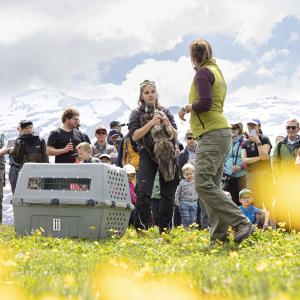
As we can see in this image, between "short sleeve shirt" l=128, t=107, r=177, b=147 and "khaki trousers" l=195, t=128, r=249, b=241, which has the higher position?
"short sleeve shirt" l=128, t=107, r=177, b=147

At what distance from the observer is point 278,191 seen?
10.7 meters

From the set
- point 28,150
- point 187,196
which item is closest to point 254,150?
point 187,196

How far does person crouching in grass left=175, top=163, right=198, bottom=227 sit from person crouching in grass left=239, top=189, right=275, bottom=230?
1.51 meters

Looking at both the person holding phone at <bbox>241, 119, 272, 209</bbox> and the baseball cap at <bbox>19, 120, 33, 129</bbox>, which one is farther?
the person holding phone at <bbox>241, 119, 272, 209</bbox>

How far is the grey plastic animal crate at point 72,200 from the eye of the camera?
753cm

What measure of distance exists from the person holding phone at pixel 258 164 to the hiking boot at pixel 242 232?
4.57m

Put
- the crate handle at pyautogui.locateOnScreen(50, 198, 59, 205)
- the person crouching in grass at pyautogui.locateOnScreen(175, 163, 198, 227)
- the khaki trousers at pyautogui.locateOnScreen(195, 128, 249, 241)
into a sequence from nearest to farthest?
1. the khaki trousers at pyautogui.locateOnScreen(195, 128, 249, 241)
2. the crate handle at pyautogui.locateOnScreen(50, 198, 59, 205)
3. the person crouching in grass at pyautogui.locateOnScreen(175, 163, 198, 227)

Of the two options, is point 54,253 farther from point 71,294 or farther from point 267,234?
point 267,234

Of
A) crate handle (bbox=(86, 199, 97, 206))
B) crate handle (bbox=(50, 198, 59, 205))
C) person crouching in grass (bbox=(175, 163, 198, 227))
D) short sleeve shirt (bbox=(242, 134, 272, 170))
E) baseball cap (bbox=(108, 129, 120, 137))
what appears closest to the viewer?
crate handle (bbox=(86, 199, 97, 206))

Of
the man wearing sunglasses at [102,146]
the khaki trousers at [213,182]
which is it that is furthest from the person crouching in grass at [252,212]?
the khaki trousers at [213,182]

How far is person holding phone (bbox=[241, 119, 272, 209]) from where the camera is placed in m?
10.9

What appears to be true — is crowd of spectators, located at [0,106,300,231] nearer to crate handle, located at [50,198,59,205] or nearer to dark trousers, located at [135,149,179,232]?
dark trousers, located at [135,149,179,232]

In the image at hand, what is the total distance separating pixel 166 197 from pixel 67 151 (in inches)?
84.9

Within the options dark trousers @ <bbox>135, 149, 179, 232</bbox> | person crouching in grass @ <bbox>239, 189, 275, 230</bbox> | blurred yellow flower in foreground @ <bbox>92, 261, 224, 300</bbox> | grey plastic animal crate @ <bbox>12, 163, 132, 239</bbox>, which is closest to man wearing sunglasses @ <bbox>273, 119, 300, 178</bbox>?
person crouching in grass @ <bbox>239, 189, 275, 230</bbox>
